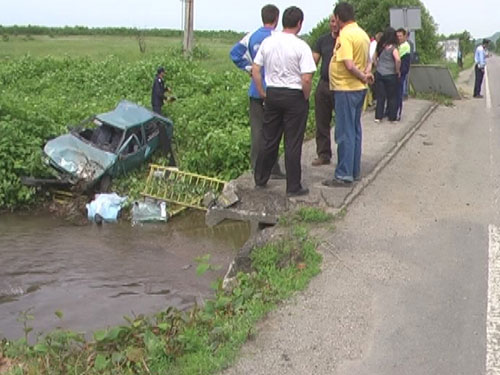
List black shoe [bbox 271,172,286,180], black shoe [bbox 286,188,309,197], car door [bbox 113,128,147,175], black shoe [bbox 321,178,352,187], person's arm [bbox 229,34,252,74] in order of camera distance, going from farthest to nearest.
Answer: car door [bbox 113,128,147,175] → black shoe [bbox 271,172,286,180] → black shoe [bbox 321,178,352,187] → person's arm [bbox 229,34,252,74] → black shoe [bbox 286,188,309,197]

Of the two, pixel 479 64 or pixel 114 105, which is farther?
pixel 479 64

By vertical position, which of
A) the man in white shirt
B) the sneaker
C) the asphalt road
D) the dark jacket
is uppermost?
the man in white shirt

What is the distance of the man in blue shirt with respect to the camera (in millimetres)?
6750

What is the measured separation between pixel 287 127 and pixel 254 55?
104 cm

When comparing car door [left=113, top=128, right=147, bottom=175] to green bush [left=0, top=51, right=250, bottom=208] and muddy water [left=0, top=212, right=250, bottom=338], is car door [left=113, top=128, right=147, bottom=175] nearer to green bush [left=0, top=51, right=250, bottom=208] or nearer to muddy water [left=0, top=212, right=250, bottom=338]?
green bush [left=0, top=51, right=250, bottom=208]

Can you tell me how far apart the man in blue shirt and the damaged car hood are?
443 cm

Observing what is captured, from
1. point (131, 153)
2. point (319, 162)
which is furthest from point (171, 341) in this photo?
point (131, 153)

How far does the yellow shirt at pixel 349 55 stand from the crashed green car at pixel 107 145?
5366 millimetres

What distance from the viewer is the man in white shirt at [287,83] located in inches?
241

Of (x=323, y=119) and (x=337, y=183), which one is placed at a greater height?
(x=323, y=119)

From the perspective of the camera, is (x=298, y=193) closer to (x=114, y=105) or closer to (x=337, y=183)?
(x=337, y=183)

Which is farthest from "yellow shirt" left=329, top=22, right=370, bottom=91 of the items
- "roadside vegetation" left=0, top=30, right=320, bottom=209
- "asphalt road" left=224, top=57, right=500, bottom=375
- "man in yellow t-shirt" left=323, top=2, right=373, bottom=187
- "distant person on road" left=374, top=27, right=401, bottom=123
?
"distant person on road" left=374, top=27, right=401, bottom=123

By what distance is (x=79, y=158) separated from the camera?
36.1 ft

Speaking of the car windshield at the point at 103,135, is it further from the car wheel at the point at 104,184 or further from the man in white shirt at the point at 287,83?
the man in white shirt at the point at 287,83
